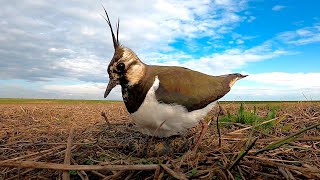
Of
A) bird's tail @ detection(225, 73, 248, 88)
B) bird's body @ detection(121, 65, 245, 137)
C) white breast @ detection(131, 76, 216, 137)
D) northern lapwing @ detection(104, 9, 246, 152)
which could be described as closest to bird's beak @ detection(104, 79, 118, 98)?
northern lapwing @ detection(104, 9, 246, 152)

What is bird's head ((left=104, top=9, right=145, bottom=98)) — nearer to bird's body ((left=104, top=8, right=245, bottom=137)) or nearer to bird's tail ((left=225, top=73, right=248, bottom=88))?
bird's body ((left=104, top=8, right=245, bottom=137))

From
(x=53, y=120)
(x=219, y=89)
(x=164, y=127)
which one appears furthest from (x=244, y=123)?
(x=53, y=120)

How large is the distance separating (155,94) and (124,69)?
0.44 metres

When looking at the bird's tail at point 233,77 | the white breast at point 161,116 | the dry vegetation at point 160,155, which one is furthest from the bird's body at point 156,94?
the bird's tail at point 233,77

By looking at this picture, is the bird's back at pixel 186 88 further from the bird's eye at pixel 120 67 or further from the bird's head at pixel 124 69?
the bird's eye at pixel 120 67

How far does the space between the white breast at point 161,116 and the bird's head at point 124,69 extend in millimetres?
228

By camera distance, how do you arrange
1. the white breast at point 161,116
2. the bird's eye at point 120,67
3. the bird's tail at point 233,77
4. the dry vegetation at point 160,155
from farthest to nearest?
the bird's tail at point 233,77, the bird's eye at point 120,67, the white breast at point 161,116, the dry vegetation at point 160,155

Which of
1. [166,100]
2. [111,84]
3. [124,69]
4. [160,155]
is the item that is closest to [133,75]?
[124,69]

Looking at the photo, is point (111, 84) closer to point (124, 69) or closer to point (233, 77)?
point (124, 69)

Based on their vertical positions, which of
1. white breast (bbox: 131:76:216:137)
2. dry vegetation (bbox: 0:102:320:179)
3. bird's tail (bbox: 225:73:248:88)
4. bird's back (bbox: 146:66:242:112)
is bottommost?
dry vegetation (bbox: 0:102:320:179)

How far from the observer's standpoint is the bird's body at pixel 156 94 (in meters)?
3.62

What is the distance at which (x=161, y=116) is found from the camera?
11.8 ft

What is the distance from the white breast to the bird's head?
23cm

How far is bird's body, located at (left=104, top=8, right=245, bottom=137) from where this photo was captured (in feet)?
11.9
